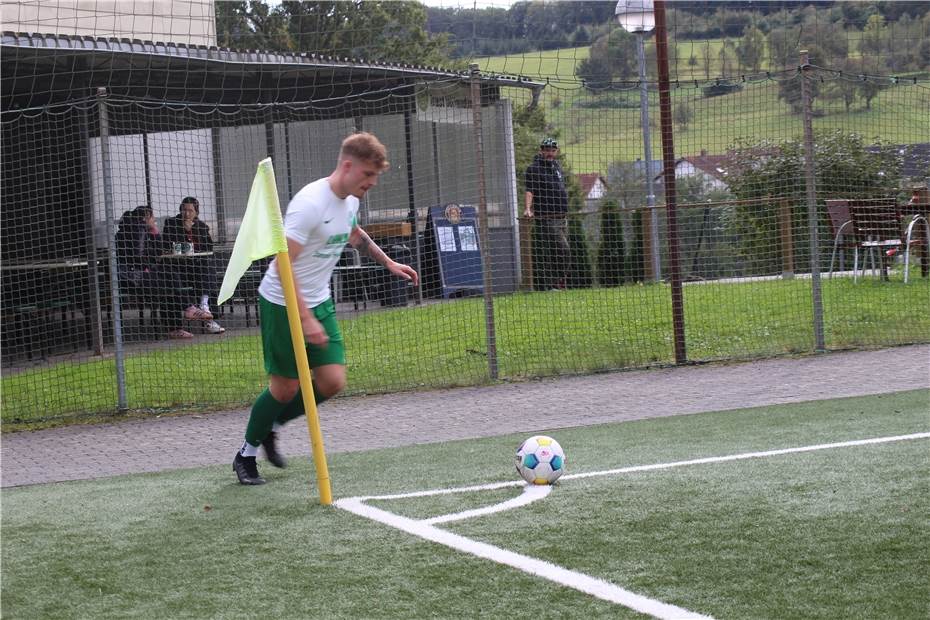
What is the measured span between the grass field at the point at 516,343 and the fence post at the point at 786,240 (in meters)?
0.19

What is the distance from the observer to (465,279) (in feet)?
53.4

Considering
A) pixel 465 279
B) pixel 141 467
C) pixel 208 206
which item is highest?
pixel 208 206

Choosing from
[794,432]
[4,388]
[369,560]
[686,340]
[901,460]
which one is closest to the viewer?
[369,560]

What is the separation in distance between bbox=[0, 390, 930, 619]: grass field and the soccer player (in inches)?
14.4

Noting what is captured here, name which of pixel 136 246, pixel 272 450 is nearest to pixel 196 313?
pixel 136 246

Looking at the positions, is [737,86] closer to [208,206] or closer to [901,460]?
[901,460]

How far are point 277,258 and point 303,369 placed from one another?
0.58 m

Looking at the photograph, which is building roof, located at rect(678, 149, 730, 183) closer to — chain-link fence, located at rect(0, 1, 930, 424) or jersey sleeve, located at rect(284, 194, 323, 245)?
chain-link fence, located at rect(0, 1, 930, 424)

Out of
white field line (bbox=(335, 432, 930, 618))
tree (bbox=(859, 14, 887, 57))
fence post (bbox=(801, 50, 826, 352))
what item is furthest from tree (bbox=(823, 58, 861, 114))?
white field line (bbox=(335, 432, 930, 618))

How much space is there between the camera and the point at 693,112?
11828mm

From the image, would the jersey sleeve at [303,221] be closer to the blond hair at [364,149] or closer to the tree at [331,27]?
the blond hair at [364,149]

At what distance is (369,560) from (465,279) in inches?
471

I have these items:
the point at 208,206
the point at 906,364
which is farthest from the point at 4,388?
the point at 906,364

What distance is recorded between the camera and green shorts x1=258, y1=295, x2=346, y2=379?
607 cm
